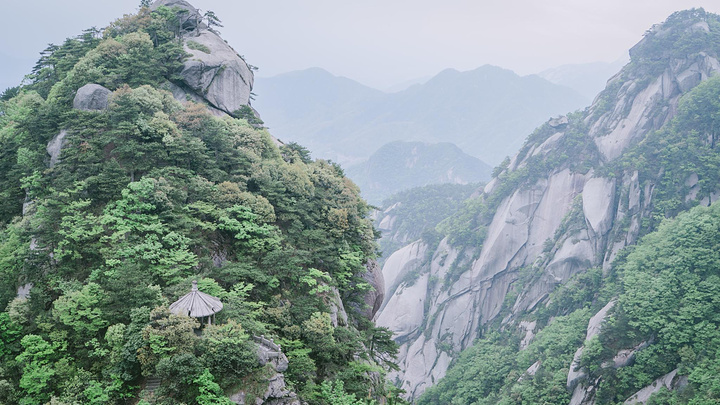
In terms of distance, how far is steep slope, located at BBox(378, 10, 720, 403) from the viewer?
142 feet

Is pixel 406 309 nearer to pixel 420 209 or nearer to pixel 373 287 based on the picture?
pixel 373 287

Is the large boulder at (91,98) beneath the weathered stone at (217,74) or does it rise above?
beneath

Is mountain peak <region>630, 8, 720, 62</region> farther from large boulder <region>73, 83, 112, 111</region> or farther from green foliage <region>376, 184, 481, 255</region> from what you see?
large boulder <region>73, 83, 112, 111</region>

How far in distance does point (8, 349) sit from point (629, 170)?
4806 cm

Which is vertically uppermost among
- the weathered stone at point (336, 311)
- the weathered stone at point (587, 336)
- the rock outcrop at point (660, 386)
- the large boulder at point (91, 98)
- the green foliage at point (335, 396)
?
the large boulder at point (91, 98)

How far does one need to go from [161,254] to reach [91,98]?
1063cm

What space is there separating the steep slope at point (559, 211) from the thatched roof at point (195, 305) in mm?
37570

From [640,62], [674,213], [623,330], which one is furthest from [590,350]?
[640,62]

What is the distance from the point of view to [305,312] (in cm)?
1579

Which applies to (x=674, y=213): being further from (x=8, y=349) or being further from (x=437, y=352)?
(x=8, y=349)

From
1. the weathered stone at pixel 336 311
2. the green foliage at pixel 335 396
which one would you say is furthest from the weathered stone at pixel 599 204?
the green foliage at pixel 335 396

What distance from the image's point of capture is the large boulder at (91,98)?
21291mm

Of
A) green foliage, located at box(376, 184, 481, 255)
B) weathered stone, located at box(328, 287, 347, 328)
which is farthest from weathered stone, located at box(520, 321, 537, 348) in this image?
green foliage, located at box(376, 184, 481, 255)

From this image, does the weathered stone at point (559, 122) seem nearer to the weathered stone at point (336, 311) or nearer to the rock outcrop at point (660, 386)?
the rock outcrop at point (660, 386)
